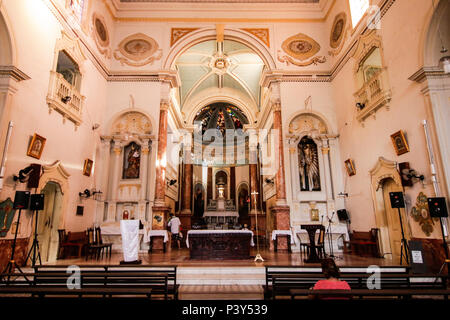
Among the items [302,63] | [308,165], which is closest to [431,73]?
[308,165]

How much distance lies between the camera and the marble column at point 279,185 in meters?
10.1

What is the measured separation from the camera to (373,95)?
8.33 meters

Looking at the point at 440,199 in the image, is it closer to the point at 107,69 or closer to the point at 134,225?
the point at 134,225

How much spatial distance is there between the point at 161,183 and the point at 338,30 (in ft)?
30.2

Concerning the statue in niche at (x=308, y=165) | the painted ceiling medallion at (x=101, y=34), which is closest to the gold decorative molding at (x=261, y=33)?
the statue in niche at (x=308, y=165)

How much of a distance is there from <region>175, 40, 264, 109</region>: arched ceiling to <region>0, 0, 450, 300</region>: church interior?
119 millimetres

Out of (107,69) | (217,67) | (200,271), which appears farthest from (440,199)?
(217,67)

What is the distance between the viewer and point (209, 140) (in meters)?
20.8

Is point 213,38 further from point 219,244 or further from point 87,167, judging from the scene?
point 219,244

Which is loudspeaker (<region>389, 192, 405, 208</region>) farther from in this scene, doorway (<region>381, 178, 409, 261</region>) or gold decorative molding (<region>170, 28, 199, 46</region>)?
gold decorative molding (<region>170, 28, 199, 46</region>)

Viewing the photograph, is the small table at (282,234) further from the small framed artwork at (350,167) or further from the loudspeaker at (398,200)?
the loudspeaker at (398,200)

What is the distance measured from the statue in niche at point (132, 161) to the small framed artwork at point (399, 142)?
870cm

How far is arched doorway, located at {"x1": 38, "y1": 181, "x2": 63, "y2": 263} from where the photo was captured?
→ 809 cm

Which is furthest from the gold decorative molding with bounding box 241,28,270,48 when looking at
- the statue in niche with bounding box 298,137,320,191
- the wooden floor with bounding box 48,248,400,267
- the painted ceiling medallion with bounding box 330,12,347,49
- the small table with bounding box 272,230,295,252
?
the wooden floor with bounding box 48,248,400,267
